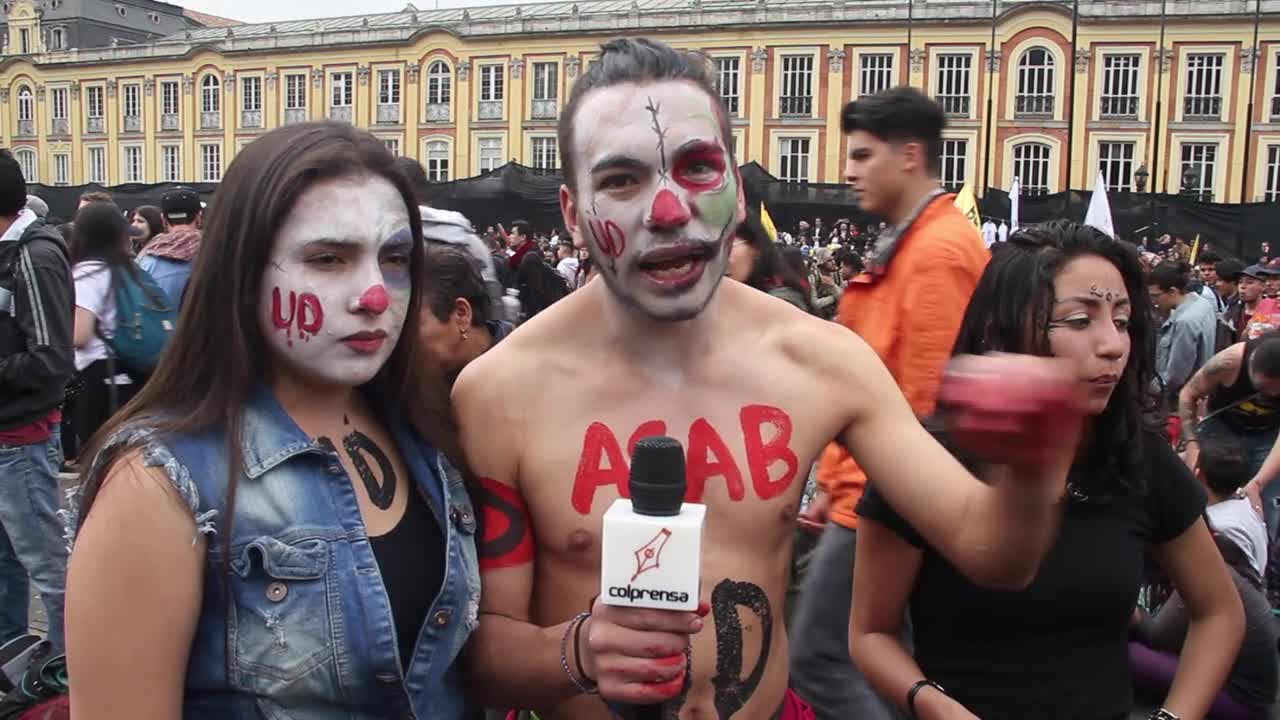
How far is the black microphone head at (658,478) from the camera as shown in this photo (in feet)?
4.67

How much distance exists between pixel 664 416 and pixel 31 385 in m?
3.07

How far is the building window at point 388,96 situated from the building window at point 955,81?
69.0ft

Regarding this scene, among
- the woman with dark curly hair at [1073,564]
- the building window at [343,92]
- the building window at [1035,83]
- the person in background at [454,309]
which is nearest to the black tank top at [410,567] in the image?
the woman with dark curly hair at [1073,564]

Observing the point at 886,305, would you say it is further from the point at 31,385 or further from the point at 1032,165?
the point at 1032,165

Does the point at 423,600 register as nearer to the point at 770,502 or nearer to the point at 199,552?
the point at 199,552

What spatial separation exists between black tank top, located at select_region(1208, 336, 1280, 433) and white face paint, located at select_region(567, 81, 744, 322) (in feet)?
15.3

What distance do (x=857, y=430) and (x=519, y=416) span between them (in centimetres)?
67

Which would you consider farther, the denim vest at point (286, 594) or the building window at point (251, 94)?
the building window at point (251, 94)

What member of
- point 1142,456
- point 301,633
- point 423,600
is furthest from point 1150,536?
point 301,633

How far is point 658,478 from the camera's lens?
4.68 feet

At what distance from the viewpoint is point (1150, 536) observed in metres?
2.41

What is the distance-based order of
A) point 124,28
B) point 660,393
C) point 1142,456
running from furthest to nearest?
point 124,28 < point 1142,456 < point 660,393

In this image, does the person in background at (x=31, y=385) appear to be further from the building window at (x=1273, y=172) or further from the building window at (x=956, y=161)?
the building window at (x=1273, y=172)

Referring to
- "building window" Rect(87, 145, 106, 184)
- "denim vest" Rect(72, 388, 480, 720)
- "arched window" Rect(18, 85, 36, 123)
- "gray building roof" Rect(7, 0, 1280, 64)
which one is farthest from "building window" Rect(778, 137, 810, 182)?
"denim vest" Rect(72, 388, 480, 720)
